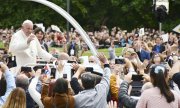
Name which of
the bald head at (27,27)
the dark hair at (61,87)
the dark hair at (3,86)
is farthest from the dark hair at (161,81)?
the bald head at (27,27)

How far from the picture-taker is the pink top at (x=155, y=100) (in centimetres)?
836

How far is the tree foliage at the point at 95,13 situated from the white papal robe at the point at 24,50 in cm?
4515

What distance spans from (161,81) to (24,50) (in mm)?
6816

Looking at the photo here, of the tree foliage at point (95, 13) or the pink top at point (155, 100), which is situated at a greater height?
the tree foliage at point (95, 13)

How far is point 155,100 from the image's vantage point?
836 cm

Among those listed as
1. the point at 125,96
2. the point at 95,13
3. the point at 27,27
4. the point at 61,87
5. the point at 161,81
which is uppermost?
the point at 95,13

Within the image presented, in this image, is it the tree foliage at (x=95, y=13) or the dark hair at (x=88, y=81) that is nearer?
the dark hair at (x=88, y=81)

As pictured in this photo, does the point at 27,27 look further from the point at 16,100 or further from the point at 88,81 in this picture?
the point at 16,100

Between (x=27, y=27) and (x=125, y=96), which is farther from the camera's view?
(x=27, y=27)

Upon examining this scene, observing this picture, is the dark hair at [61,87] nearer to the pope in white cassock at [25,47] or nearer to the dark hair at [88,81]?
the dark hair at [88,81]

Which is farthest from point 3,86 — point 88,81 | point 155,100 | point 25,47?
point 25,47

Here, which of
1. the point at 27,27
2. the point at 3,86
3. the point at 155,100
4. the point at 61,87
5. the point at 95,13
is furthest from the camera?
the point at 95,13

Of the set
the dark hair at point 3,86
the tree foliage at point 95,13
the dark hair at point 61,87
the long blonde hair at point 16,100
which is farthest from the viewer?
the tree foliage at point 95,13

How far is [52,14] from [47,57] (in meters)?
47.2
